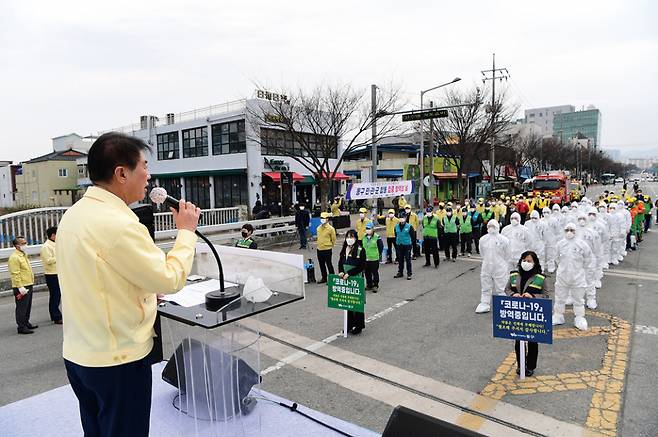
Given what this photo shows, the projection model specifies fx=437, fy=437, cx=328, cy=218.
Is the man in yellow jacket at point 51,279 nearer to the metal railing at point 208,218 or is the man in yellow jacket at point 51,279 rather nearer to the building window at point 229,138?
the metal railing at point 208,218

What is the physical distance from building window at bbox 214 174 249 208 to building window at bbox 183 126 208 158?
7.73 feet

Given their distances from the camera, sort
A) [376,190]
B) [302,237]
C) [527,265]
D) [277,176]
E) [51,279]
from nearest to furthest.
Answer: [527,265] → [51,279] → [302,237] → [376,190] → [277,176]

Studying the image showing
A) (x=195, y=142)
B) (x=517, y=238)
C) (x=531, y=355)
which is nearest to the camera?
(x=531, y=355)

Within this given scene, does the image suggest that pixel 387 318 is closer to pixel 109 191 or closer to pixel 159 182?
pixel 109 191

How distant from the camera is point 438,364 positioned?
18.9 ft

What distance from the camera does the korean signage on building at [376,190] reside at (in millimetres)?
18781

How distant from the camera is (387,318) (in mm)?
7828

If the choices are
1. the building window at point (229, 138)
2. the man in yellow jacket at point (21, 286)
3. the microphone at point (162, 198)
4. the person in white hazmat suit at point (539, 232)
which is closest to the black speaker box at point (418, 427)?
the microphone at point (162, 198)

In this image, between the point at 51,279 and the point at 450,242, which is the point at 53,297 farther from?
Answer: the point at 450,242

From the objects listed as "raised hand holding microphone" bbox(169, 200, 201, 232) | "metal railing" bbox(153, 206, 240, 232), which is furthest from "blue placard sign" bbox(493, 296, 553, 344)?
"metal railing" bbox(153, 206, 240, 232)

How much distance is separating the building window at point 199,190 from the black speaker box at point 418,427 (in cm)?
2910

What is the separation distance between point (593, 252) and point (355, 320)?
563 cm

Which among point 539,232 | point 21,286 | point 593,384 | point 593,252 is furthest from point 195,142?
point 593,384

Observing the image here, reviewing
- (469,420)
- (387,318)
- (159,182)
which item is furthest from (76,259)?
(159,182)
